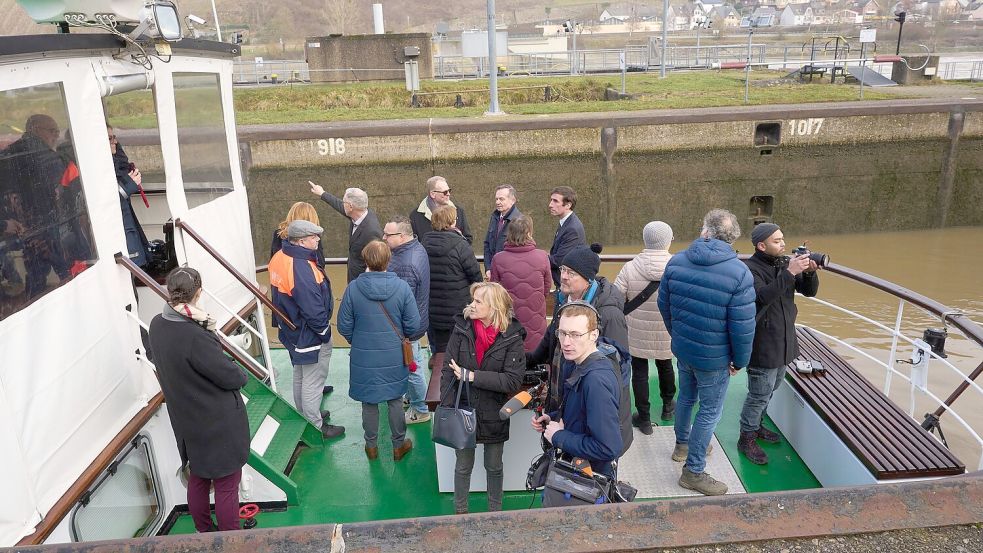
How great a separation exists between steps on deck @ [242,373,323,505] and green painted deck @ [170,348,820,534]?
0.46 ft

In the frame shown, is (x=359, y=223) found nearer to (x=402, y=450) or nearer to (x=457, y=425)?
(x=402, y=450)

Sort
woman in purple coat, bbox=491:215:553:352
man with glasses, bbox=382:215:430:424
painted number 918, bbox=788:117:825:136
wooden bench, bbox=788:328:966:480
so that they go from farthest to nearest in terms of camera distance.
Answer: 1. painted number 918, bbox=788:117:825:136
2. man with glasses, bbox=382:215:430:424
3. woman in purple coat, bbox=491:215:553:352
4. wooden bench, bbox=788:328:966:480

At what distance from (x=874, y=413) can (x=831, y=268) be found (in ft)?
3.55

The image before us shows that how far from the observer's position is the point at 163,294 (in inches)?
139

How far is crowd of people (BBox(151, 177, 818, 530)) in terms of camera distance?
325 centimetres

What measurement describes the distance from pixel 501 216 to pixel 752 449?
8.59 feet

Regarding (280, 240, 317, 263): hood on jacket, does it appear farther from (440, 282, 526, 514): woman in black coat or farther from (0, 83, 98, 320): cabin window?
(440, 282, 526, 514): woman in black coat

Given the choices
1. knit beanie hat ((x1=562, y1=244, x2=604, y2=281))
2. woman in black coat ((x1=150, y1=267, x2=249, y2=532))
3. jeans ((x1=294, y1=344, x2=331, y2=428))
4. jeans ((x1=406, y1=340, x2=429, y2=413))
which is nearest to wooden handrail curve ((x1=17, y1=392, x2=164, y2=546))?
woman in black coat ((x1=150, y1=267, x2=249, y2=532))

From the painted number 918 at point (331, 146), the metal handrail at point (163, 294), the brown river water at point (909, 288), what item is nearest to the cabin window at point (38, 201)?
the metal handrail at point (163, 294)

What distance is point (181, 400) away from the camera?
322cm

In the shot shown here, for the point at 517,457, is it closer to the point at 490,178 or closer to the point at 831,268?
the point at 831,268

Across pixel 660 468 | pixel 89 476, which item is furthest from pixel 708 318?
pixel 89 476

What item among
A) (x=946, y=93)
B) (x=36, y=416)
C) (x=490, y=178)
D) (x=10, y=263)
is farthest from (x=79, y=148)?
(x=946, y=93)

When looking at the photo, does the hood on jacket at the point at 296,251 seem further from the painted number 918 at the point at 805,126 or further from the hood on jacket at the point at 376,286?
the painted number 918 at the point at 805,126
